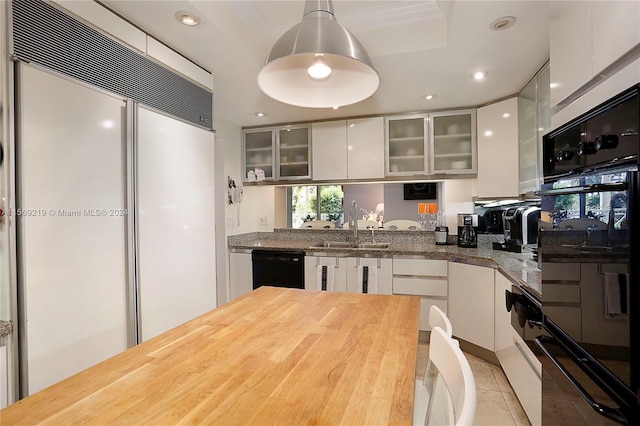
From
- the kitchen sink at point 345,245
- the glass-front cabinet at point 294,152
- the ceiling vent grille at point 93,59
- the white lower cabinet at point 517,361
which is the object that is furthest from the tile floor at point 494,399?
the ceiling vent grille at point 93,59

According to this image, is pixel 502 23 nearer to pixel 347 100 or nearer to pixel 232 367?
pixel 347 100

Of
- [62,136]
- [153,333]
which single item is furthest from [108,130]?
[153,333]

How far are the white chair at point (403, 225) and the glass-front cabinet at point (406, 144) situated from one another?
0.60 m

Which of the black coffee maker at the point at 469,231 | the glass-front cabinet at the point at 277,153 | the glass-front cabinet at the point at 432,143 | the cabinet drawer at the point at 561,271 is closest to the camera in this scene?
the cabinet drawer at the point at 561,271

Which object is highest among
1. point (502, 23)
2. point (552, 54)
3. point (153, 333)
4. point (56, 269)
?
point (502, 23)

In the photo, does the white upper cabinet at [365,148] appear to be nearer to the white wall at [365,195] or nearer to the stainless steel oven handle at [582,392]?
the white wall at [365,195]

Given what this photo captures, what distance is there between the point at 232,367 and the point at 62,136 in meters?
1.21

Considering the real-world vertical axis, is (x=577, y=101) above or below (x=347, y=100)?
below

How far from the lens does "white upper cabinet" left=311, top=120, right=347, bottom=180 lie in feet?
12.1

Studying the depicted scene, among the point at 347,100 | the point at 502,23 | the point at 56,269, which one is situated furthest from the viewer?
the point at 502,23

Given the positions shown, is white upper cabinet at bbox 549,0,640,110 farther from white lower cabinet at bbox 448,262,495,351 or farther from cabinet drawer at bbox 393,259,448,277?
cabinet drawer at bbox 393,259,448,277

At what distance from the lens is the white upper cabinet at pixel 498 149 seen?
2.90 meters

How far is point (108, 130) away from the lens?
160 cm

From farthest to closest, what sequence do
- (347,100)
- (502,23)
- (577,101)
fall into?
(502,23) < (347,100) < (577,101)
